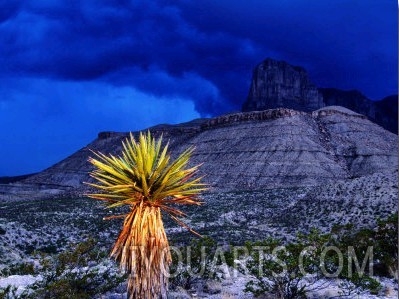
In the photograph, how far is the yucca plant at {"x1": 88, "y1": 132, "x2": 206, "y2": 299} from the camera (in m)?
9.28

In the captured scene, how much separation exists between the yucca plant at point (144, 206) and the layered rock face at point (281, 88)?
6651 inches

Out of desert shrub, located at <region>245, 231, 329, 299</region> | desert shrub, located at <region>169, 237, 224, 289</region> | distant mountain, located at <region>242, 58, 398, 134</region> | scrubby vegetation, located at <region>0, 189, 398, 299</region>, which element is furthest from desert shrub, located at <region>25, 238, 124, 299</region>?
distant mountain, located at <region>242, 58, 398, 134</region>

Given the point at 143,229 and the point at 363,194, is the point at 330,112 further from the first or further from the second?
the point at 143,229

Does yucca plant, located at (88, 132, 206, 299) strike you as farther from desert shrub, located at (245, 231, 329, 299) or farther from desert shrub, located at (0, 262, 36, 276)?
desert shrub, located at (0, 262, 36, 276)

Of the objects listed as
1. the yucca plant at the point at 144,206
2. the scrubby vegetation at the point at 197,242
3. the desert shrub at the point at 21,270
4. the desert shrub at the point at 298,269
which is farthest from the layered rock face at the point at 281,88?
the yucca plant at the point at 144,206

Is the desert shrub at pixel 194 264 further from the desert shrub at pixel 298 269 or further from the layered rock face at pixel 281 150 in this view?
the layered rock face at pixel 281 150

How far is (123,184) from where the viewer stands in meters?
9.49

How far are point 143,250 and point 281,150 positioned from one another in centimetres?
7329

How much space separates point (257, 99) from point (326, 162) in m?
107

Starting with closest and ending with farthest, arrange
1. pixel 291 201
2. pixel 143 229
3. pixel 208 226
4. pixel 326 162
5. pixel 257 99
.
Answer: pixel 143 229, pixel 208 226, pixel 291 201, pixel 326 162, pixel 257 99

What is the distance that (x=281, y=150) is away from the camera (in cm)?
8119

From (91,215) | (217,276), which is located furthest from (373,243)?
(91,215)

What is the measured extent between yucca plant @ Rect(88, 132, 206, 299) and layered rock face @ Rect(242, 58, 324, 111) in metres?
169

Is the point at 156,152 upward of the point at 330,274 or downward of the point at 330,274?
upward
